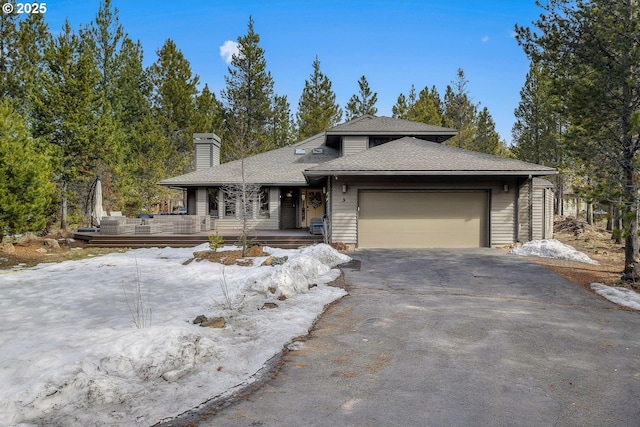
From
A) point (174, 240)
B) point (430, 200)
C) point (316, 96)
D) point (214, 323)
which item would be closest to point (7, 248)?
point (174, 240)

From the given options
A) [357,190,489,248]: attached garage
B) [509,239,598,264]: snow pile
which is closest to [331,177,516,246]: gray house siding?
[357,190,489,248]: attached garage

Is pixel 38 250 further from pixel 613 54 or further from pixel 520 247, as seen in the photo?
pixel 613 54

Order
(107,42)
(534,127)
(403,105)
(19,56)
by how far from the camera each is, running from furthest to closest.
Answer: (403,105)
(107,42)
(534,127)
(19,56)

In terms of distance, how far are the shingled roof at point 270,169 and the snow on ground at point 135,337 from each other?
29.7ft

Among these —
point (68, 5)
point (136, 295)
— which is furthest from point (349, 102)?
point (136, 295)

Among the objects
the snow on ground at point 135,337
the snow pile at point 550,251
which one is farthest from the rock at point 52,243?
the snow pile at point 550,251

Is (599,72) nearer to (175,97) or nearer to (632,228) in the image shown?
(632,228)

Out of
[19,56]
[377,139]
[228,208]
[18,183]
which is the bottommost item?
[228,208]

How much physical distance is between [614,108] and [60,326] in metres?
11.2

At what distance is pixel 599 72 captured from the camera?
321 inches

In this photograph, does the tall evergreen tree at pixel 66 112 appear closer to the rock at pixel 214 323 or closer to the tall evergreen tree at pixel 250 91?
the tall evergreen tree at pixel 250 91

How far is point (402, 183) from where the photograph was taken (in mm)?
13125

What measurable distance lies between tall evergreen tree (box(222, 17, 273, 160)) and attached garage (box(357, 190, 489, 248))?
19.5m

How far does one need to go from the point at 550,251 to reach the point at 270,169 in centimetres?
1266
